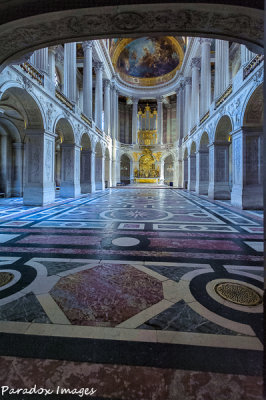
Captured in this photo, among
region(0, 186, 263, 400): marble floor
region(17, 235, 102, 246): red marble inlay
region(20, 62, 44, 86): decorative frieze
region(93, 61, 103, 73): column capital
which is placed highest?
region(93, 61, 103, 73): column capital

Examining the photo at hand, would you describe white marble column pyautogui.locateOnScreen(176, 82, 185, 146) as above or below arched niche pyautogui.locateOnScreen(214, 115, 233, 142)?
above

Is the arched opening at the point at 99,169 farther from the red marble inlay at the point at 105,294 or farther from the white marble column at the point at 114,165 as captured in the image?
the red marble inlay at the point at 105,294

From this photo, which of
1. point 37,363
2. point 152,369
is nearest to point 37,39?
point 37,363

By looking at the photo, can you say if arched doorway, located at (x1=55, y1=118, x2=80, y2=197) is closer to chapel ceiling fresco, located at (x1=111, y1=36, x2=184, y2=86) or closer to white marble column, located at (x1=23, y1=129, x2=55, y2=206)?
white marble column, located at (x1=23, y1=129, x2=55, y2=206)

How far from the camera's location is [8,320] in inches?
69.9

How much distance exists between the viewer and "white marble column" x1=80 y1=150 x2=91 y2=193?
17.5 m

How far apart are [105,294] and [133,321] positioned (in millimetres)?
522

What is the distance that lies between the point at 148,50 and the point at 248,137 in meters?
30.8

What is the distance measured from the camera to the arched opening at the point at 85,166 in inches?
688

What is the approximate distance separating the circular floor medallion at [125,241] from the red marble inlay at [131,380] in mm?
2582

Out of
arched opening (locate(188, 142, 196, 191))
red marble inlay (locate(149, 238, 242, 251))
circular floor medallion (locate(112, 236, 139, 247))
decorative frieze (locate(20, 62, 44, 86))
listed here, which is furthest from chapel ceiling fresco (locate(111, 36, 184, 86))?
red marble inlay (locate(149, 238, 242, 251))

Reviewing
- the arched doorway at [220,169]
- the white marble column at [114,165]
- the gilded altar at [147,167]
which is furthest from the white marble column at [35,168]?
the gilded altar at [147,167]

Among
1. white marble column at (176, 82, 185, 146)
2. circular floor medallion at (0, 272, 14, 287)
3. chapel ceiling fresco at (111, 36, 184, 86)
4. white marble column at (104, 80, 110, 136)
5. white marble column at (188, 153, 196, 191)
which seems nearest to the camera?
circular floor medallion at (0, 272, 14, 287)

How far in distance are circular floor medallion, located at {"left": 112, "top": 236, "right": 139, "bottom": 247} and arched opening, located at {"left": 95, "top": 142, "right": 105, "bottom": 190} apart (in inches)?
679
